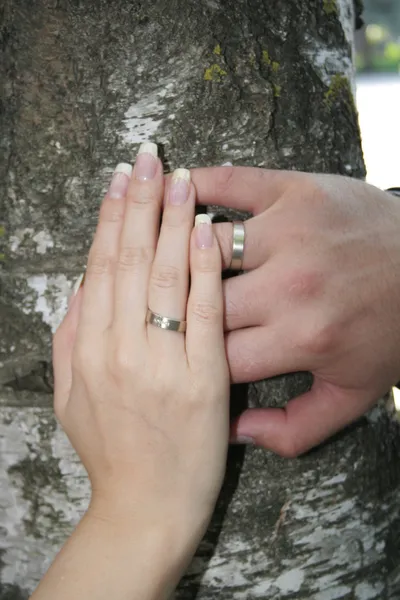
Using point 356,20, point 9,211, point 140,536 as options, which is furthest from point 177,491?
point 356,20

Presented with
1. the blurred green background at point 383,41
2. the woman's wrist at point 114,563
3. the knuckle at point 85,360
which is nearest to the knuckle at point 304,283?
the knuckle at point 85,360

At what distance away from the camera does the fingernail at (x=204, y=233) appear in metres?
1.04

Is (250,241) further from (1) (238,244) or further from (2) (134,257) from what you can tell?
(2) (134,257)

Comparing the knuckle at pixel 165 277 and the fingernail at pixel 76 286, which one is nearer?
the knuckle at pixel 165 277

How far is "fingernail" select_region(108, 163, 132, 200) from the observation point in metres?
1.08

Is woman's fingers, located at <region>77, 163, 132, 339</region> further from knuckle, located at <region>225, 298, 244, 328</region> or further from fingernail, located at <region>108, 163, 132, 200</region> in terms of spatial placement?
knuckle, located at <region>225, 298, 244, 328</region>

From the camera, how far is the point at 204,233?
105 centimetres

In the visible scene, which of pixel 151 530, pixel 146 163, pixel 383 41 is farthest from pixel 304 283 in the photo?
pixel 383 41

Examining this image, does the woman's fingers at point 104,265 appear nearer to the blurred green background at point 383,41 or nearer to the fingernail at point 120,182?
the fingernail at point 120,182

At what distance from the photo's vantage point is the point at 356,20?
1.50m

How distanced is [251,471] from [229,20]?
84cm

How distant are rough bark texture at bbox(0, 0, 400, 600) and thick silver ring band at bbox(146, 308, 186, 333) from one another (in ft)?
0.73

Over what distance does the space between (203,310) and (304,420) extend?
11.5 inches

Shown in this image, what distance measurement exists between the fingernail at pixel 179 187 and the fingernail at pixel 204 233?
5 cm
